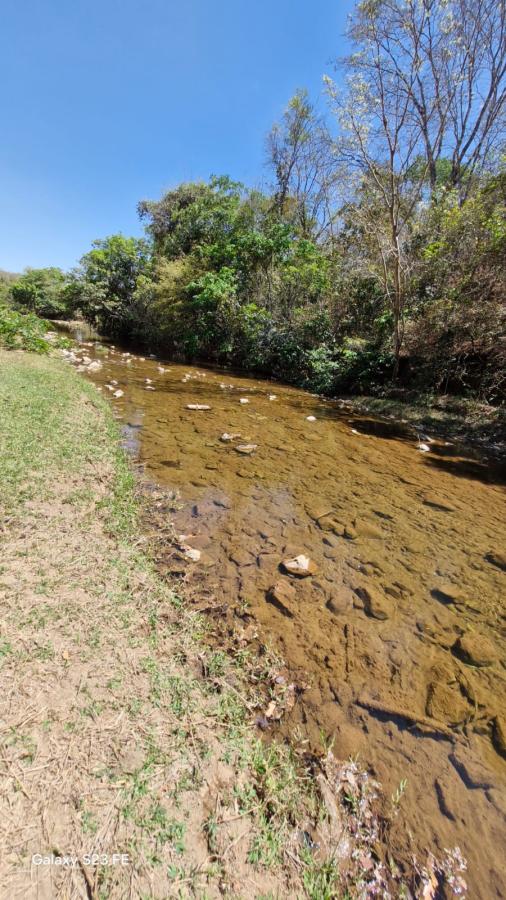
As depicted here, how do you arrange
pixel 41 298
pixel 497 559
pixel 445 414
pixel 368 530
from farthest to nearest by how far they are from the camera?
pixel 41 298 < pixel 445 414 < pixel 368 530 < pixel 497 559

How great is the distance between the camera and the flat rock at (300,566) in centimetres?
280

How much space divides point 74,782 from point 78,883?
273mm

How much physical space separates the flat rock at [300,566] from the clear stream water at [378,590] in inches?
1.7

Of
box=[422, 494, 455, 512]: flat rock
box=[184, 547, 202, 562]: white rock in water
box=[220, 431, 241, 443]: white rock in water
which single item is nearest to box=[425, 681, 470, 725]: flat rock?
box=[184, 547, 202, 562]: white rock in water

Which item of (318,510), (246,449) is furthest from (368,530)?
(246,449)

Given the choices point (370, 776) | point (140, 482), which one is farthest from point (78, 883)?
point (140, 482)

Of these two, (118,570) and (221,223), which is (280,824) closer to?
(118,570)

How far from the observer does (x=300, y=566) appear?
284 centimetres

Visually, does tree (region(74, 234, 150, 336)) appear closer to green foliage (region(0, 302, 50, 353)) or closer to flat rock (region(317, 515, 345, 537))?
green foliage (region(0, 302, 50, 353))

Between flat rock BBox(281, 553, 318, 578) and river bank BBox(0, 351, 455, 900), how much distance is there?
0.85m

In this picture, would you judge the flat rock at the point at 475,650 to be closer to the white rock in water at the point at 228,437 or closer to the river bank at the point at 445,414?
the white rock in water at the point at 228,437

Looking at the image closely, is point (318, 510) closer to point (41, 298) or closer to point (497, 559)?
point (497, 559)

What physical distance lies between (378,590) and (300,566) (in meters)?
0.65

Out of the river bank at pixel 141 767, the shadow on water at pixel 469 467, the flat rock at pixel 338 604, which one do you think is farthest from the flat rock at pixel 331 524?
the shadow on water at pixel 469 467
